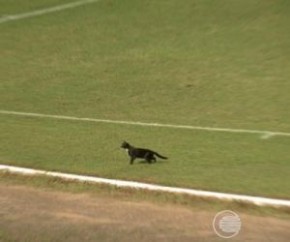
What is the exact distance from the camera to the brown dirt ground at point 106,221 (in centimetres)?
861

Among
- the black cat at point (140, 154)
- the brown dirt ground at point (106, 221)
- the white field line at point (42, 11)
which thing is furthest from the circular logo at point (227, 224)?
the white field line at point (42, 11)

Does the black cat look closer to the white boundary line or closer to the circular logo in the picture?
the white boundary line

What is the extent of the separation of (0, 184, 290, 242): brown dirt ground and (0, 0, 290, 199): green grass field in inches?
40.6

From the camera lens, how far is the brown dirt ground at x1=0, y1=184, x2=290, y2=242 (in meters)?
8.61

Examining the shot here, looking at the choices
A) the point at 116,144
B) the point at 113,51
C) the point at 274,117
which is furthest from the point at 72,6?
the point at 116,144

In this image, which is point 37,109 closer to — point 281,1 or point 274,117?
point 274,117

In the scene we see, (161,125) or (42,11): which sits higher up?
(42,11)

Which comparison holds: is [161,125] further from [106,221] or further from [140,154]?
[106,221]

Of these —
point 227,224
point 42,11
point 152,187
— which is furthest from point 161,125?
point 42,11

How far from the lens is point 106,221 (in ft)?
30.2

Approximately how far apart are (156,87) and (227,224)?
36.0ft

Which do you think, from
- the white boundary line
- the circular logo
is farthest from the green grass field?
the circular logo

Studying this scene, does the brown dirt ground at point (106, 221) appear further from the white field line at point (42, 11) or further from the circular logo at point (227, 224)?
the white field line at point (42, 11)

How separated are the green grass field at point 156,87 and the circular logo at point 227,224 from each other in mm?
928
